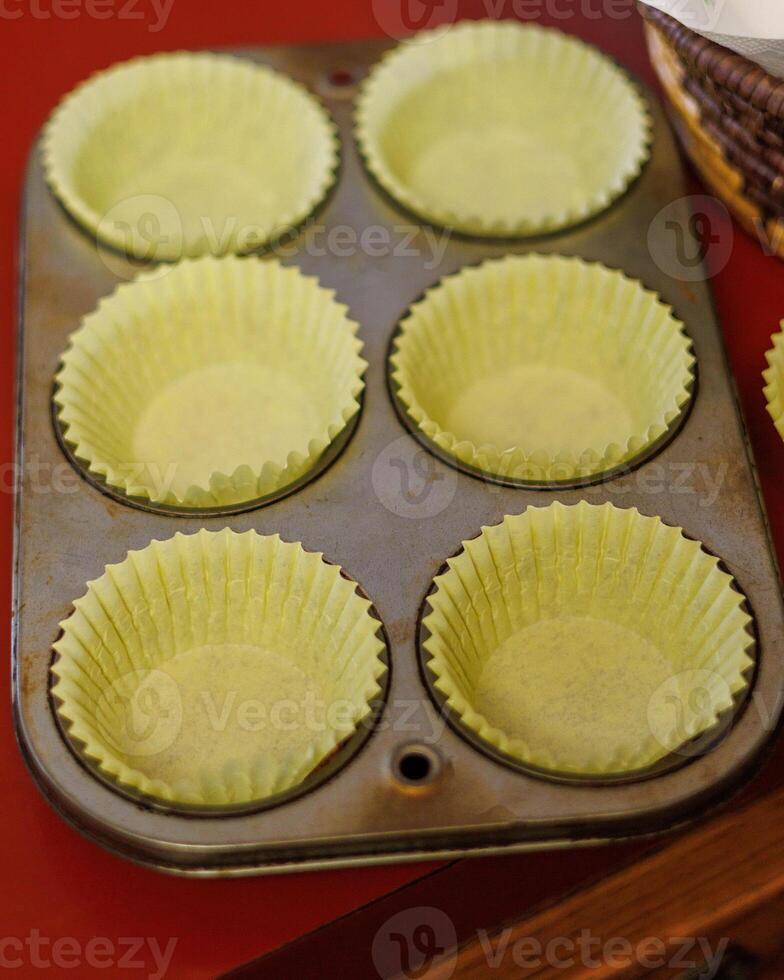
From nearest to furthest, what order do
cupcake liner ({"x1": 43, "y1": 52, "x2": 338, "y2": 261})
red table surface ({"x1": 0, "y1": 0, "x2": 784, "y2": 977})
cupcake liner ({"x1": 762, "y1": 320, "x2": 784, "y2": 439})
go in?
red table surface ({"x1": 0, "y1": 0, "x2": 784, "y2": 977}) → cupcake liner ({"x1": 762, "y1": 320, "x2": 784, "y2": 439}) → cupcake liner ({"x1": 43, "y1": 52, "x2": 338, "y2": 261})

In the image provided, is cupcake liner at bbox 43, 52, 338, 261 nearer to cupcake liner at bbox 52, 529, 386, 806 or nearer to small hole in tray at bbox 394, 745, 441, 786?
cupcake liner at bbox 52, 529, 386, 806

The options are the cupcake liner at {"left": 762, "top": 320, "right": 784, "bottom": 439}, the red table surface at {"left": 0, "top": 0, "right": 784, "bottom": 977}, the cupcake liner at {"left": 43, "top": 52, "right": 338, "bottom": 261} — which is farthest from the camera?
the cupcake liner at {"left": 43, "top": 52, "right": 338, "bottom": 261}

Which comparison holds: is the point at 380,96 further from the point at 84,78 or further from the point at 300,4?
the point at 84,78

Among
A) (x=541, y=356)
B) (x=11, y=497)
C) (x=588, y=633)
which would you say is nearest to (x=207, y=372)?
(x=11, y=497)

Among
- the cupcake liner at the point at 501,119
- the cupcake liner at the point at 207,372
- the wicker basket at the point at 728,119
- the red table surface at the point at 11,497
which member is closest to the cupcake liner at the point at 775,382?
the red table surface at the point at 11,497

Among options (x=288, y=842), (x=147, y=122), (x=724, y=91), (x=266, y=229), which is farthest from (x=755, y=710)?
(x=147, y=122)

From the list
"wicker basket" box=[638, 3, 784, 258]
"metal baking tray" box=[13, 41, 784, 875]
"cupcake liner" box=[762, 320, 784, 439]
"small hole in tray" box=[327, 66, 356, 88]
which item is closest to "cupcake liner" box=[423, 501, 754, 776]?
"metal baking tray" box=[13, 41, 784, 875]
